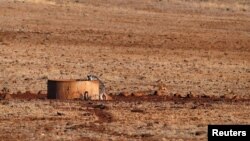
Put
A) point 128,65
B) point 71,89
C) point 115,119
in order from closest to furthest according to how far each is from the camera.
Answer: point 115,119 < point 71,89 < point 128,65

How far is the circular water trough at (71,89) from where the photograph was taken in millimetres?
17797

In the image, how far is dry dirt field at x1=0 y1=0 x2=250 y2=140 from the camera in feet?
48.2

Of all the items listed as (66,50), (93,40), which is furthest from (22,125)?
(93,40)

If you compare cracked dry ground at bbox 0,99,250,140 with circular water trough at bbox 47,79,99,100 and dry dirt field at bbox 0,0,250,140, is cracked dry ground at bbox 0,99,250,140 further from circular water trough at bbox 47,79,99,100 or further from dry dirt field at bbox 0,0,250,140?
circular water trough at bbox 47,79,99,100

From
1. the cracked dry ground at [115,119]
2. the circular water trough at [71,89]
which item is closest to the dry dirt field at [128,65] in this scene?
the cracked dry ground at [115,119]

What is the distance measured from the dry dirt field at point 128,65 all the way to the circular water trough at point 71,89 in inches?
11.8

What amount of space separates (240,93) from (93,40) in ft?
32.0

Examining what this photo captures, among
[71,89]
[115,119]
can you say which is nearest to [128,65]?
[71,89]

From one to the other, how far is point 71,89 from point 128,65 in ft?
26.3

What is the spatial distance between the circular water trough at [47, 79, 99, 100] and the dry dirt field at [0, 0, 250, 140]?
0.30 metres

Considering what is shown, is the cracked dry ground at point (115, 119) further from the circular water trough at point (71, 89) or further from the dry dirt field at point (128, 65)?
the circular water trough at point (71, 89)

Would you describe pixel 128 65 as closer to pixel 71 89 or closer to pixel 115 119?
pixel 71 89

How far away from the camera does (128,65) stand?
1019 inches

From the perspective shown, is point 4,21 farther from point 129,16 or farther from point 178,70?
point 178,70
